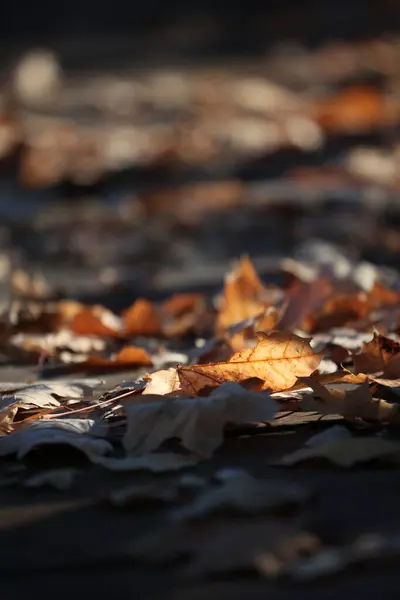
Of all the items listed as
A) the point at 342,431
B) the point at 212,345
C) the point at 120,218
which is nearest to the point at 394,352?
the point at 342,431

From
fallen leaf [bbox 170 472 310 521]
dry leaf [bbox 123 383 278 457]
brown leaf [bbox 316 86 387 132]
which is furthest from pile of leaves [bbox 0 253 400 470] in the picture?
brown leaf [bbox 316 86 387 132]

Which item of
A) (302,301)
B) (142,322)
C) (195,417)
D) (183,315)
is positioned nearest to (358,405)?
(195,417)

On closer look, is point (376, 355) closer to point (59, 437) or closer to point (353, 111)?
point (59, 437)

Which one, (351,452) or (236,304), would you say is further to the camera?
(236,304)

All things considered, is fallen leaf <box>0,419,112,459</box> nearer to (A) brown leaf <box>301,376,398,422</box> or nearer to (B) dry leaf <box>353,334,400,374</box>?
(A) brown leaf <box>301,376,398,422</box>

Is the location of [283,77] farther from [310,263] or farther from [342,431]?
[342,431]

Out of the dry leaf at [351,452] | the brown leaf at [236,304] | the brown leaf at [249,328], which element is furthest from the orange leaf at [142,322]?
the dry leaf at [351,452]

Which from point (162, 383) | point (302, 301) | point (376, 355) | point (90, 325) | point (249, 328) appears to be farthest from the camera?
point (90, 325)
